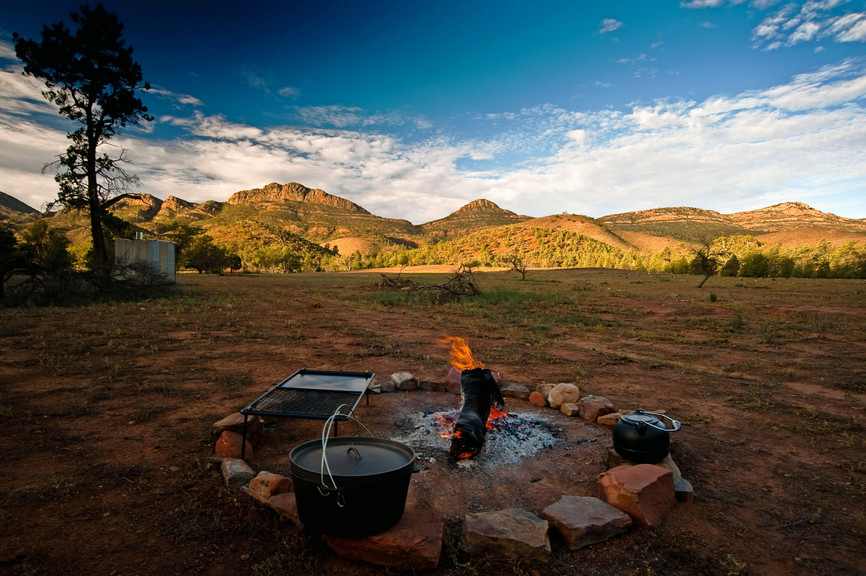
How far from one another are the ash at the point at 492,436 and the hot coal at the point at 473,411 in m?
0.13

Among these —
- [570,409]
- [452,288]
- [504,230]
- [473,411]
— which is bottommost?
[570,409]

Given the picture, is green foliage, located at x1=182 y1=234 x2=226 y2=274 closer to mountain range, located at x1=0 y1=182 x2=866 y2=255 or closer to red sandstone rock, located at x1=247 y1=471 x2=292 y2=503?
mountain range, located at x1=0 y1=182 x2=866 y2=255

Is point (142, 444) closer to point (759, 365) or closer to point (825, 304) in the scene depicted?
point (759, 365)

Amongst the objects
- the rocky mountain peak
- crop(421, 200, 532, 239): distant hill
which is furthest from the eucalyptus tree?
the rocky mountain peak

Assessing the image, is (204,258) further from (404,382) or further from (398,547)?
(398,547)

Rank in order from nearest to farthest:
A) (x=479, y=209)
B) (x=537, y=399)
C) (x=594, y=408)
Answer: (x=594, y=408)
(x=537, y=399)
(x=479, y=209)

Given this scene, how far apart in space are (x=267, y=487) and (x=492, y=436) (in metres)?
2.34

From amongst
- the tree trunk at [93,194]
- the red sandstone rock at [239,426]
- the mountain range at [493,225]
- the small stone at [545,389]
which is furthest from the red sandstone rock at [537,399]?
the mountain range at [493,225]

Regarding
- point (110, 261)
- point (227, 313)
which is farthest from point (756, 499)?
point (110, 261)

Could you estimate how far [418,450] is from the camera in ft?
13.5

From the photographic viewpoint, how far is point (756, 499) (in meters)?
3.26

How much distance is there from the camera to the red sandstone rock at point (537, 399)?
5438mm

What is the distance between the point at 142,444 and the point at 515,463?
3506 millimetres

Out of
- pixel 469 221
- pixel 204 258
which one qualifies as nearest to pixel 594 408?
pixel 204 258
